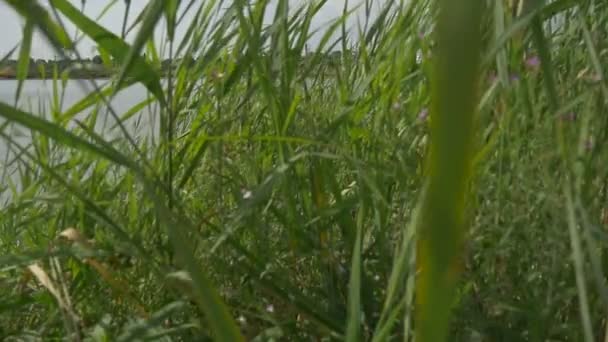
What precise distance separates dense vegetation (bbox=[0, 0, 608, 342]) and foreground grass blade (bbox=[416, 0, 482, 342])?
0.30 m

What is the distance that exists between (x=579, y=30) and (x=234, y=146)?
42cm

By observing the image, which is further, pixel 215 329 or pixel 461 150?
pixel 215 329

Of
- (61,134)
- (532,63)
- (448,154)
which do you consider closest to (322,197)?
(532,63)

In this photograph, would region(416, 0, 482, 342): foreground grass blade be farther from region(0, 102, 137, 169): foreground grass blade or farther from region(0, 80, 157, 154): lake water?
region(0, 80, 157, 154): lake water

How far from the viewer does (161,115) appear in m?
0.81

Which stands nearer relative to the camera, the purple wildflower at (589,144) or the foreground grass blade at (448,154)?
the foreground grass blade at (448,154)

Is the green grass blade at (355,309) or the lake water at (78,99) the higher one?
the lake water at (78,99)

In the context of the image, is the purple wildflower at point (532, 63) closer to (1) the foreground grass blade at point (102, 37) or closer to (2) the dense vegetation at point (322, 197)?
(2) the dense vegetation at point (322, 197)

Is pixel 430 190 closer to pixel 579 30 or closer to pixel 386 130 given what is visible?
pixel 386 130

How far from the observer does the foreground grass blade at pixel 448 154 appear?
0.14m

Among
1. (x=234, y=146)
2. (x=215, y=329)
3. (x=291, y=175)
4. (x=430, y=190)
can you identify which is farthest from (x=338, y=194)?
(x=430, y=190)

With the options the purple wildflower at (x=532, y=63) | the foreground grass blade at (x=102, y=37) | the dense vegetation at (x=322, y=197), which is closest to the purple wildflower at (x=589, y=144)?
the dense vegetation at (x=322, y=197)

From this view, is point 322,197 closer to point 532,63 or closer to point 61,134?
point 532,63

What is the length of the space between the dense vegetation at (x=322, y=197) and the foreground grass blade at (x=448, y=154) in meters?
0.30
